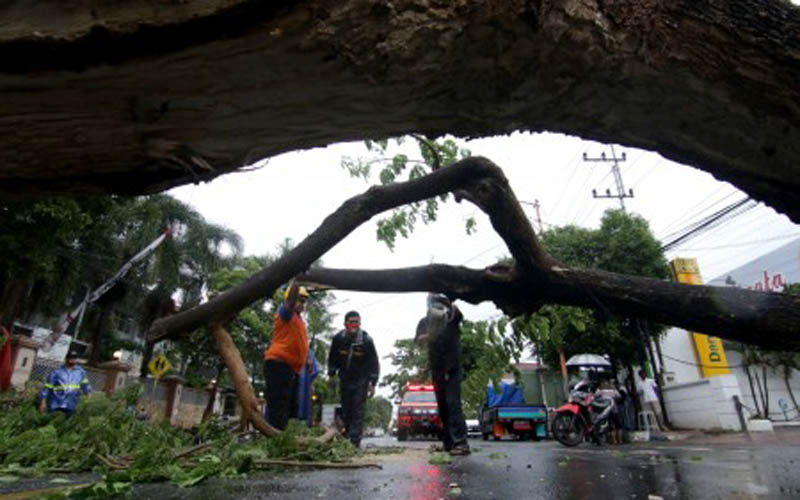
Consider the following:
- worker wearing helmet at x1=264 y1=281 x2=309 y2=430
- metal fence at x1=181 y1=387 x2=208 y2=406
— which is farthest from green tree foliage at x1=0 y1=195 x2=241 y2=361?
worker wearing helmet at x1=264 y1=281 x2=309 y2=430

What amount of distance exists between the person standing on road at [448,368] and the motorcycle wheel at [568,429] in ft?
17.4

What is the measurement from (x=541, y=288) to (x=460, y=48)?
210 centimetres

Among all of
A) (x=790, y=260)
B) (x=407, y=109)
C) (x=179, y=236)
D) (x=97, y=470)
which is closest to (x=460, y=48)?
(x=407, y=109)

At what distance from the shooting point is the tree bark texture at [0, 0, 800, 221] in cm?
138

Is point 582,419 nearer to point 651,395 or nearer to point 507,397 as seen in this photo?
point 507,397

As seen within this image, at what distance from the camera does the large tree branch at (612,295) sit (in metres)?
2.82

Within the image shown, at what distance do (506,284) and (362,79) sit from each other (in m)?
2.12

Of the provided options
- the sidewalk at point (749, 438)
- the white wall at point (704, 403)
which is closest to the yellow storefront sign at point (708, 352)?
the white wall at point (704, 403)

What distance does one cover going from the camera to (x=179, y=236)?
2761 centimetres

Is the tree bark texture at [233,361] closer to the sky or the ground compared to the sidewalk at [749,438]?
closer to the sky

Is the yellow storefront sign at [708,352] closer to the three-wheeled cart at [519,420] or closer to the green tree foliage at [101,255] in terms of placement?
the three-wheeled cart at [519,420]

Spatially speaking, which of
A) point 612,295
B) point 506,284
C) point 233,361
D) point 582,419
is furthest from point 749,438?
point 233,361

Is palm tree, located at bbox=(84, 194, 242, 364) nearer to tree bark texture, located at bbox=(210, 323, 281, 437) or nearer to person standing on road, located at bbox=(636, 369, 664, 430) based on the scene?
person standing on road, located at bbox=(636, 369, 664, 430)

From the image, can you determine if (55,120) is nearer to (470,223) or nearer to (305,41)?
(305,41)
